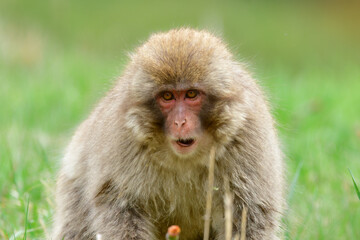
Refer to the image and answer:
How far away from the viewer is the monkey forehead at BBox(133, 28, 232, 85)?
14.7ft

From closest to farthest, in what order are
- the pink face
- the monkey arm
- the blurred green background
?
1. the pink face
2. the monkey arm
3. the blurred green background

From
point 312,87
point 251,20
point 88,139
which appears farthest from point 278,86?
point 251,20

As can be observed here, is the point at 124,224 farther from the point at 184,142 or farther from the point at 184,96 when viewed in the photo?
the point at 184,96

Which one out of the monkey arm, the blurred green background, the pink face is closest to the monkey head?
the pink face

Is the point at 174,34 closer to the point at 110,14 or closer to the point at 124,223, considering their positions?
the point at 124,223

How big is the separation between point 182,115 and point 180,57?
371 mm

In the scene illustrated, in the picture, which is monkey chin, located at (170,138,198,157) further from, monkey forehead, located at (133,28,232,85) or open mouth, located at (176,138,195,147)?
monkey forehead, located at (133,28,232,85)

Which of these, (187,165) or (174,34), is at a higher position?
(174,34)

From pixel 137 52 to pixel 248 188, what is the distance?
1212 millimetres

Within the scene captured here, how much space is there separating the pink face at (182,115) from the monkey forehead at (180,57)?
3.6 inches

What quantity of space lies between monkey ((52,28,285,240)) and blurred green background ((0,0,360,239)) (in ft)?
1.81

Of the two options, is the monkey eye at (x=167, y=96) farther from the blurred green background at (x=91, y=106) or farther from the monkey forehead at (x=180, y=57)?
the blurred green background at (x=91, y=106)

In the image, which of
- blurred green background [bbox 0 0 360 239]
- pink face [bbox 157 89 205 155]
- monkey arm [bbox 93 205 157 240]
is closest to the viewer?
pink face [bbox 157 89 205 155]

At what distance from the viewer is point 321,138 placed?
804 centimetres
